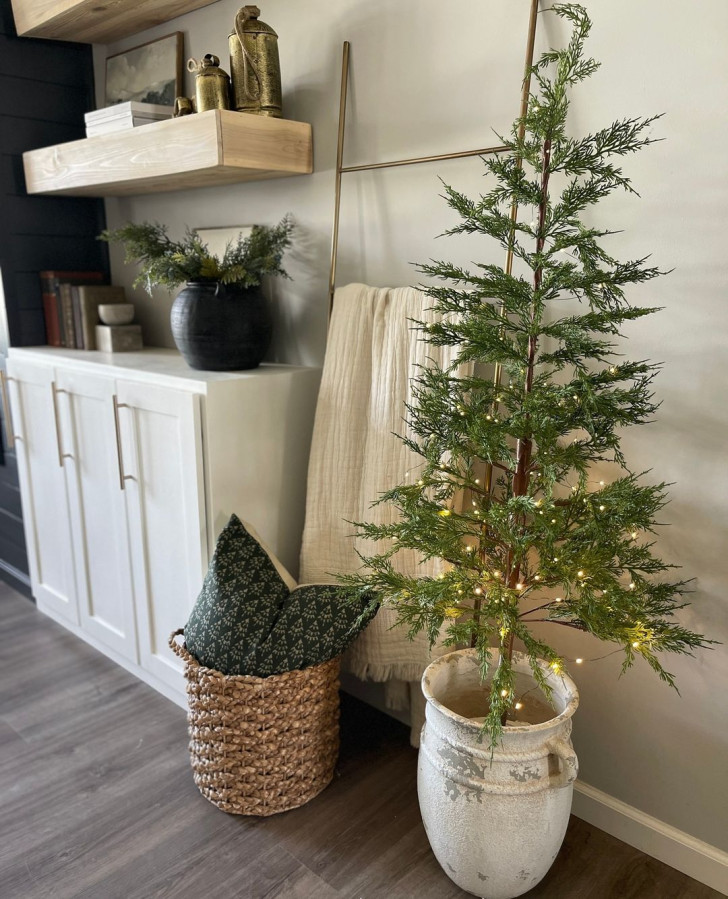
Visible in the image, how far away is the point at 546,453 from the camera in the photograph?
1322 mm

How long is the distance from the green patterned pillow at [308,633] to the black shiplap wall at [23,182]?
1.64m

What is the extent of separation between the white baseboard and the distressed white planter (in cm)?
31

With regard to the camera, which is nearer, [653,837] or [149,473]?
[653,837]

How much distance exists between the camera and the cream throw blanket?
1.81 m

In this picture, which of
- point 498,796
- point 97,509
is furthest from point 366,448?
point 97,509

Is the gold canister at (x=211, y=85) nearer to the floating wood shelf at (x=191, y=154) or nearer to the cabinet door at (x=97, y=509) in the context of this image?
the floating wood shelf at (x=191, y=154)

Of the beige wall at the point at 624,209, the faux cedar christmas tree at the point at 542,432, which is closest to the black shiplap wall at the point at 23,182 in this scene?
the beige wall at the point at 624,209

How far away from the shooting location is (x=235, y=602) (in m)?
1.74

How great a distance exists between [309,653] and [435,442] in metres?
0.62

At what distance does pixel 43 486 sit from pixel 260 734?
1.38 metres

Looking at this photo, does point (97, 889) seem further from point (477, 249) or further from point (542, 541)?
point (477, 249)

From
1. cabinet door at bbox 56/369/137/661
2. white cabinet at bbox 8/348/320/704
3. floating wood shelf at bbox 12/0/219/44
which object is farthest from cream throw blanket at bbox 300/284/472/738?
floating wood shelf at bbox 12/0/219/44

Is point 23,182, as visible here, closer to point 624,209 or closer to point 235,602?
point 235,602

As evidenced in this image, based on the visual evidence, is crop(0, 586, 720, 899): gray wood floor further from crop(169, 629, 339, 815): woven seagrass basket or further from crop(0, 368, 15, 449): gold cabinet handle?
crop(0, 368, 15, 449): gold cabinet handle
